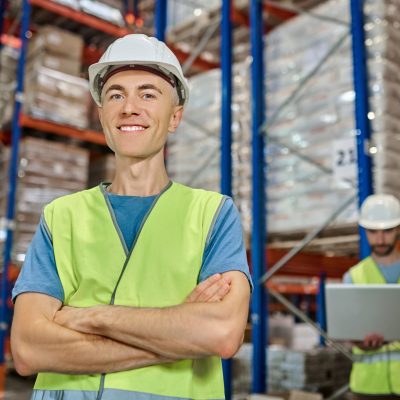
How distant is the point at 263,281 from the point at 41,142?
3.57 meters

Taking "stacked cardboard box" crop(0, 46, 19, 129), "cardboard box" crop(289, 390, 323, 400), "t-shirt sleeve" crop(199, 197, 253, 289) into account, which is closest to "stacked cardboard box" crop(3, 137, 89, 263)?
"stacked cardboard box" crop(0, 46, 19, 129)

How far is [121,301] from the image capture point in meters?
1.40

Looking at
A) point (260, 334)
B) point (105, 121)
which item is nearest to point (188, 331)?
point (105, 121)

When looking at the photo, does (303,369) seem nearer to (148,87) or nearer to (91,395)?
(91,395)

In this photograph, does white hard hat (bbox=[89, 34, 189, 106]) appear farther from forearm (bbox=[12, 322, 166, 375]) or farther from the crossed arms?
forearm (bbox=[12, 322, 166, 375])

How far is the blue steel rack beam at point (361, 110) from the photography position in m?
3.88

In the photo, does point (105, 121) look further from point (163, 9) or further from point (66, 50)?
point (66, 50)

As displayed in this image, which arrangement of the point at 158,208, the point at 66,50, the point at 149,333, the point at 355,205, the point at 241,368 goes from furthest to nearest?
the point at 66,50
the point at 241,368
the point at 355,205
the point at 158,208
the point at 149,333

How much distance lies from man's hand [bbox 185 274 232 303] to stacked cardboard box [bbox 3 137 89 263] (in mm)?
5393

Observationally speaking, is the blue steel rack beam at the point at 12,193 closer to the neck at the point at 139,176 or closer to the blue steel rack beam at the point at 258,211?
the blue steel rack beam at the point at 258,211

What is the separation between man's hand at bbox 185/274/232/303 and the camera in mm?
1385

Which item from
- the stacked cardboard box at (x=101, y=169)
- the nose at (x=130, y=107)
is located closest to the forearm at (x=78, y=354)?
the nose at (x=130, y=107)

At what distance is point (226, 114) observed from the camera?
4.99 m

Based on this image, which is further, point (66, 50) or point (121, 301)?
point (66, 50)
